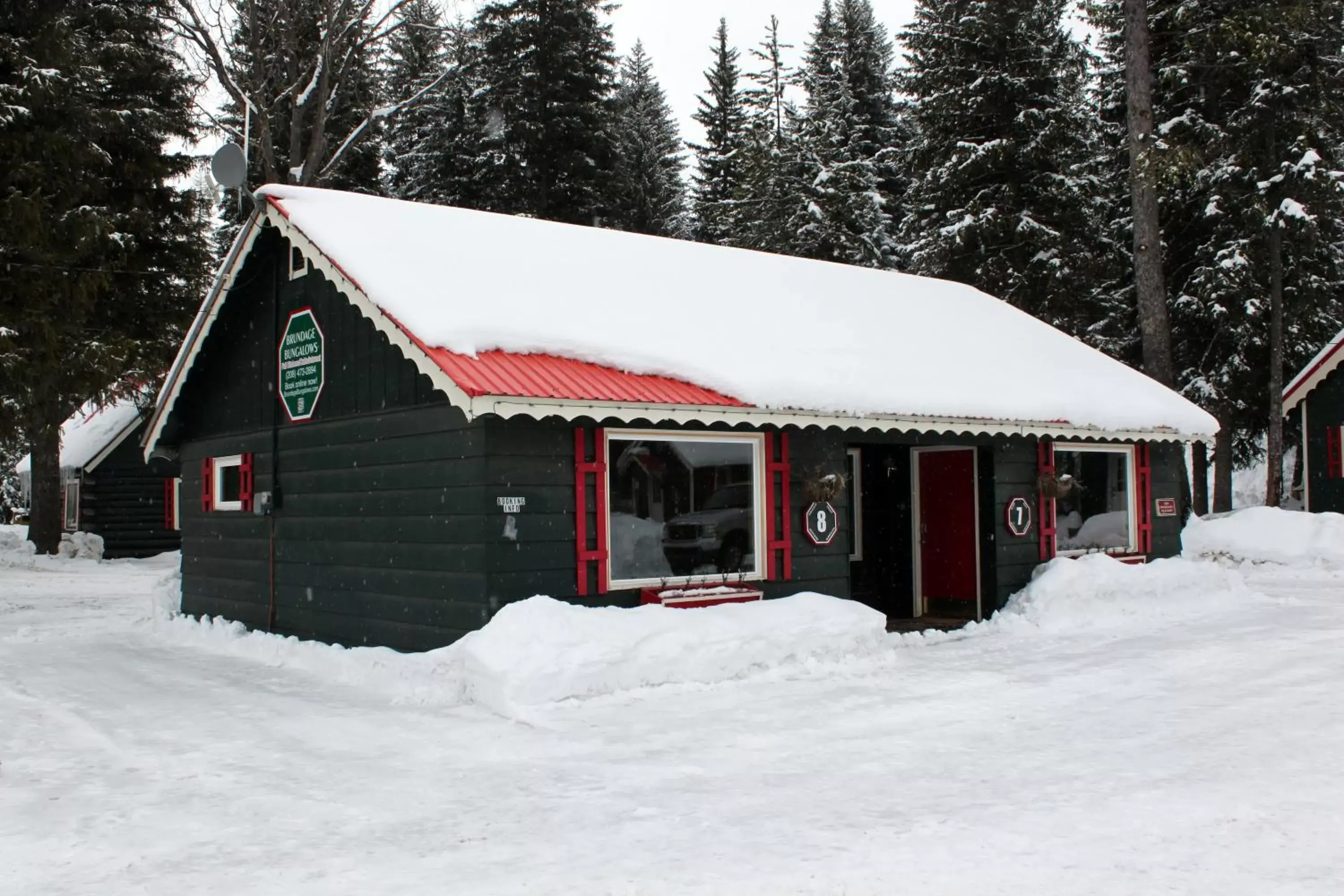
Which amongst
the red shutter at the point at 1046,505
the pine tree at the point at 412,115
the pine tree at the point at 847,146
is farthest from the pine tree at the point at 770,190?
A: the red shutter at the point at 1046,505

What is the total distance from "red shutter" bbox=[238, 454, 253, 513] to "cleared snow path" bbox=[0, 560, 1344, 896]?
9.19ft

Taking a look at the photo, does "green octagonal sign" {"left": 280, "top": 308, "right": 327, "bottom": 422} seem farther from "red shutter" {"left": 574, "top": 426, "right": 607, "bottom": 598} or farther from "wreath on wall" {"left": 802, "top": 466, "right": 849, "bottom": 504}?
"wreath on wall" {"left": 802, "top": 466, "right": 849, "bottom": 504}

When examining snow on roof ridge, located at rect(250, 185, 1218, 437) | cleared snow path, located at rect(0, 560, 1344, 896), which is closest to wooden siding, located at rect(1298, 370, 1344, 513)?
snow on roof ridge, located at rect(250, 185, 1218, 437)

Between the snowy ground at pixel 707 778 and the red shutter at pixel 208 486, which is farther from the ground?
the red shutter at pixel 208 486

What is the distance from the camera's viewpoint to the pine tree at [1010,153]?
84.1ft

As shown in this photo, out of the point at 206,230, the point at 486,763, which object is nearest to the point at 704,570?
the point at 486,763

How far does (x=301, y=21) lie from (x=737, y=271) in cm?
1514

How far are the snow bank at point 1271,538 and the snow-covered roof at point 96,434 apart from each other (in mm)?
21824

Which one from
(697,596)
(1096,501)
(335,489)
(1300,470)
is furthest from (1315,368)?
(335,489)

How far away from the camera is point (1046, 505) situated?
45.2 feet

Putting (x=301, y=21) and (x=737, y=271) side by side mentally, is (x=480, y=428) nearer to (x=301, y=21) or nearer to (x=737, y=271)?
(x=737, y=271)

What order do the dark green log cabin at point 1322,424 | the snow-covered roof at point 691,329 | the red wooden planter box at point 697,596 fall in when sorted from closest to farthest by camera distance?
the snow-covered roof at point 691,329, the red wooden planter box at point 697,596, the dark green log cabin at point 1322,424

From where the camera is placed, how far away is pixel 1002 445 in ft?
43.7

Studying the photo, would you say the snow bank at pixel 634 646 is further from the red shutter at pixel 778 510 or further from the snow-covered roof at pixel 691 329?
the snow-covered roof at pixel 691 329
